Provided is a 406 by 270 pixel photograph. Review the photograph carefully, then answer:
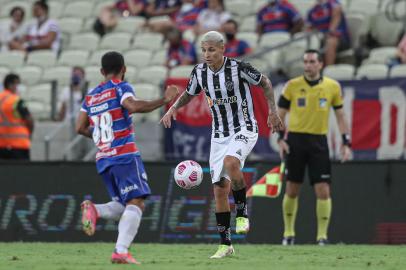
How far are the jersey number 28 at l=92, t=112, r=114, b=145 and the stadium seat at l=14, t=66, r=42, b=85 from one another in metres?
11.4

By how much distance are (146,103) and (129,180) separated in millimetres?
726

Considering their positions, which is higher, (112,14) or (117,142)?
(112,14)

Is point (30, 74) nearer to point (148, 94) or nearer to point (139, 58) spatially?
point (139, 58)

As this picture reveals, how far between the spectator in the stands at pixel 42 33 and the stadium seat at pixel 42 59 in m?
0.29

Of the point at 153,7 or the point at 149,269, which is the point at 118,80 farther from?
the point at 153,7

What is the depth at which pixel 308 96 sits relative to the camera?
47.4 ft

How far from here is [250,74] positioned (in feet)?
36.7

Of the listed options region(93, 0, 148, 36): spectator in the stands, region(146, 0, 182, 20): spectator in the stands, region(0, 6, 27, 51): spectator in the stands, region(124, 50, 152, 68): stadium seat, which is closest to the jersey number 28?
region(124, 50, 152, 68): stadium seat

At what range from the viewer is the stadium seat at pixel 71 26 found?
23.3 metres

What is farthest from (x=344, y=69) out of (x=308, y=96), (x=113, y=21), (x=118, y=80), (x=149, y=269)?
Result: (x=149, y=269)

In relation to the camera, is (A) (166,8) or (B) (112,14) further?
(B) (112,14)

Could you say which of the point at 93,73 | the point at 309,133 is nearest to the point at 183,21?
the point at 93,73

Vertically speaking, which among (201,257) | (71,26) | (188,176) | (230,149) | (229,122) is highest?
(71,26)

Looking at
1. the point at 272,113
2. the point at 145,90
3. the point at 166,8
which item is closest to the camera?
the point at 272,113
